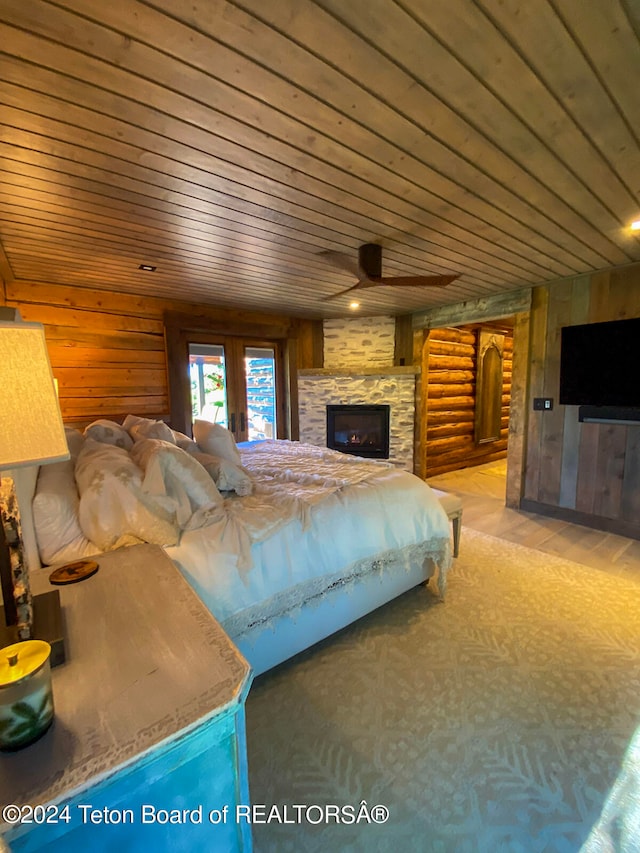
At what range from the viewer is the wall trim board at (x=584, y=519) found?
11.0 ft

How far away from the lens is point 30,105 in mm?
1308

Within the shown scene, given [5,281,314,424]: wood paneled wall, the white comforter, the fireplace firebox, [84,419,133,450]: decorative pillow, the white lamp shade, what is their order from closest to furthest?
the white lamp shade, the white comforter, [84,419,133,450]: decorative pillow, [5,281,314,424]: wood paneled wall, the fireplace firebox

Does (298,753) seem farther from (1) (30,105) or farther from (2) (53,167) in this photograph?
(2) (53,167)

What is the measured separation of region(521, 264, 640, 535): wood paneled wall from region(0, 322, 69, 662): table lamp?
13.3 feet

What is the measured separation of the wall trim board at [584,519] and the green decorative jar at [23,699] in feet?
13.9

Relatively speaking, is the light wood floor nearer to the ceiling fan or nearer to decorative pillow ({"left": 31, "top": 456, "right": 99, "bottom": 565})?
the ceiling fan

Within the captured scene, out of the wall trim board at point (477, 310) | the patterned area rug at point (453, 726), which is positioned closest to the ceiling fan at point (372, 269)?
the wall trim board at point (477, 310)

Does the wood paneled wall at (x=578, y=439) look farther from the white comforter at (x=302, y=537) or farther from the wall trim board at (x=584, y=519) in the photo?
the white comforter at (x=302, y=537)

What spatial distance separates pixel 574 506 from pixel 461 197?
125 inches

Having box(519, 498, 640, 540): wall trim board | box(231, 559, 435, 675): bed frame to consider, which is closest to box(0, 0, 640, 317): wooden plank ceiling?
box(231, 559, 435, 675): bed frame

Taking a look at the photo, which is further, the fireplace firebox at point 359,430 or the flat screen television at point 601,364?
the fireplace firebox at point 359,430

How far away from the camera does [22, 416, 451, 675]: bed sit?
1.50 metres

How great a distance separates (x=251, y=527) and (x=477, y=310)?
12.3 feet

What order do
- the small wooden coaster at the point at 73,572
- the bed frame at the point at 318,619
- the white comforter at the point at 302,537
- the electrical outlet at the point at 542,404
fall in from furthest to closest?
1. the electrical outlet at the point at 542,404
2. the bed frame at the point at 318,619
3. the white comforter at the point at 302,537
4. the small wooden coaster at the point at 73,572
